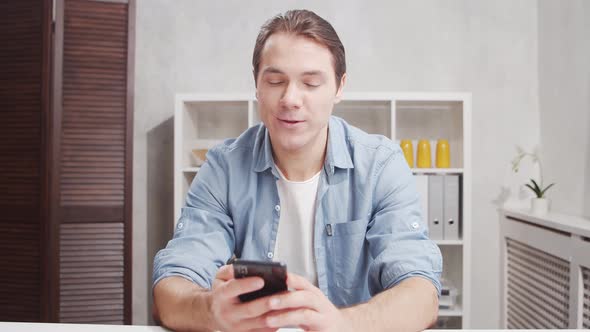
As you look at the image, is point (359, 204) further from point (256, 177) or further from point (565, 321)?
point (565, 321)

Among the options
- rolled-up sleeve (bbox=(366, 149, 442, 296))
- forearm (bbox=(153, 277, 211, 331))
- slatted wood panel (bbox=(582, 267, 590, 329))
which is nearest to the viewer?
forearm (bbox=(153, 277, 211, 331))

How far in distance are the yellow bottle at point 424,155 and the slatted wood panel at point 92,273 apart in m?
1.81

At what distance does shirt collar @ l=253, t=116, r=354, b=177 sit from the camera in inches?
52.5

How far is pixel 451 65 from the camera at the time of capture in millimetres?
2945

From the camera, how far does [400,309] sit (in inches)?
37.3

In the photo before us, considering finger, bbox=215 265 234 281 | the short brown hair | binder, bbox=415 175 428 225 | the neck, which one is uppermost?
the short brown hair

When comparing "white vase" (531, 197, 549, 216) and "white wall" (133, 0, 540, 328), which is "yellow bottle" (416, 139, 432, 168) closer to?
"white wall" (133, 0, 540, 328)

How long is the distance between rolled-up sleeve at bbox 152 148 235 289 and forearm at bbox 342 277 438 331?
1.39 feet

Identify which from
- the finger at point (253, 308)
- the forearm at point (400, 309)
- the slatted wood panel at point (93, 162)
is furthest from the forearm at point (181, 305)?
the slatted wood panel at point (93, 162)

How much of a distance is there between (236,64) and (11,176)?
1.51 metres

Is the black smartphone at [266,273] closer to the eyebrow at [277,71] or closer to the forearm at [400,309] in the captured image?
the forearm at [400,309]

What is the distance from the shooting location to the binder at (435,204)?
2.57 m

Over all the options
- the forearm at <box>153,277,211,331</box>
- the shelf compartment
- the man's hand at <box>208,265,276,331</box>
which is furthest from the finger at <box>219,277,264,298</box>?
the shelf compartment

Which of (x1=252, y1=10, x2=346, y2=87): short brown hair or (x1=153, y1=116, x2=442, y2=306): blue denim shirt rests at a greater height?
(x1=252, y1=10, x2=346, y2=87): short brown hair
